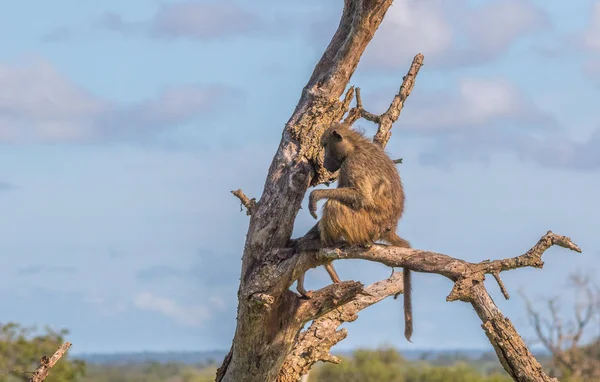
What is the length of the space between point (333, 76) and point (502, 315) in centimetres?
227

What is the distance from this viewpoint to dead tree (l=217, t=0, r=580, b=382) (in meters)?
6.61

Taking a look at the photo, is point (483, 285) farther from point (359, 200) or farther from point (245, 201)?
point (245, 201)

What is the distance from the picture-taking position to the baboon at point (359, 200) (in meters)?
6.84

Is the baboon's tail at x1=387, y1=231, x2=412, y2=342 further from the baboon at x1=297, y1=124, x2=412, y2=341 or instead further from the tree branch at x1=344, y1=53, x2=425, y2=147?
the tree branch at x1=344, y1=53, x2=425, y2=147

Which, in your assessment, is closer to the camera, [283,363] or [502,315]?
[502,315]

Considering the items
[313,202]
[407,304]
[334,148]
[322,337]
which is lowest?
[407,304]

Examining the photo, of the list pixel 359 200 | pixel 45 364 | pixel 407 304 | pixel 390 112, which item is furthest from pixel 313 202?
pixel 45 364

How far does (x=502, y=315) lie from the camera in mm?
6523

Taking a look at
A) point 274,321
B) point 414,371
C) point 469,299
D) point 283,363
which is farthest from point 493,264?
point 414,371

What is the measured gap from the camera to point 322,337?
873 cm

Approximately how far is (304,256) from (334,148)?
2.94 feet

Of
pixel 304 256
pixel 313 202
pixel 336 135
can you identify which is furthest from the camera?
pixel 336 135

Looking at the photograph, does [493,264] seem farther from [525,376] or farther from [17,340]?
[17,340]

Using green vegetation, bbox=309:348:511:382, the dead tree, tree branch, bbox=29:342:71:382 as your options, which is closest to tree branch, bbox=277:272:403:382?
the dead tree
